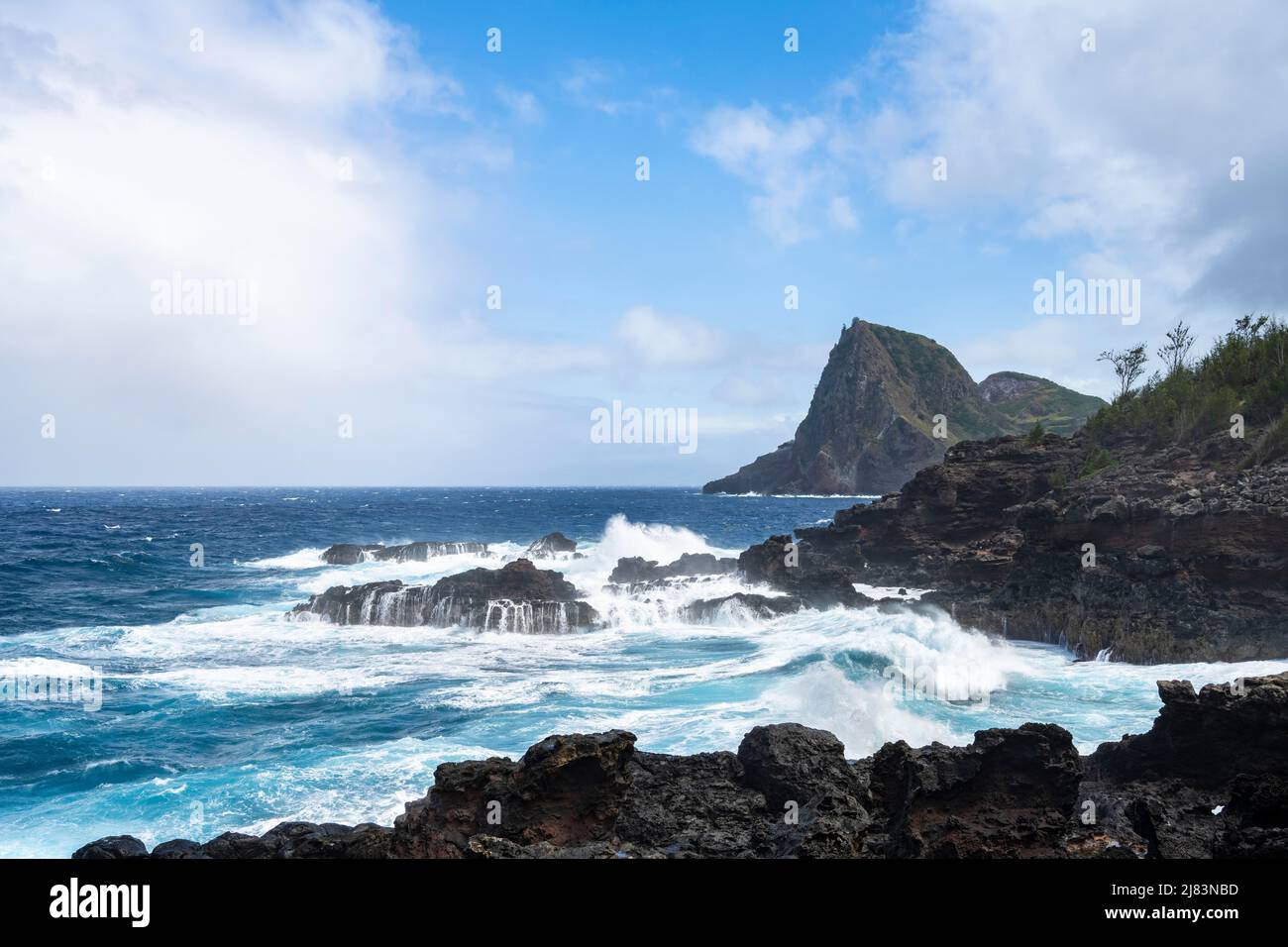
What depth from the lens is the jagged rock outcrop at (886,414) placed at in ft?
481

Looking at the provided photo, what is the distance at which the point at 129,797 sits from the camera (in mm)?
14062

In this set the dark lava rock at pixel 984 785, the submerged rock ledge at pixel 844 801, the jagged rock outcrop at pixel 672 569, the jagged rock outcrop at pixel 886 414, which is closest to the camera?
the submerged rock ledge at pixel 844 801

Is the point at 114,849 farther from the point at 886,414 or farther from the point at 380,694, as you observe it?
the point at 886,414

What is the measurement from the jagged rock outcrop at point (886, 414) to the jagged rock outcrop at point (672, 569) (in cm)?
10256

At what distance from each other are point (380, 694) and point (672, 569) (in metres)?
24.4

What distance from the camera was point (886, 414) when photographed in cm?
15112

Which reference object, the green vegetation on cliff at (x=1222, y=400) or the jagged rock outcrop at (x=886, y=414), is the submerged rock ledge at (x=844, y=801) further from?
the jagged rock outcrop at (x=886, y=414)

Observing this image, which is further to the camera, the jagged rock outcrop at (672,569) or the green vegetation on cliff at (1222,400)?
the jagged rock outcrop at (672,569)

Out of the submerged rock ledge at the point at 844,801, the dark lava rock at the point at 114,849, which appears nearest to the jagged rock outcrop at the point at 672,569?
the submerged rock ledge at the point at 844,801
